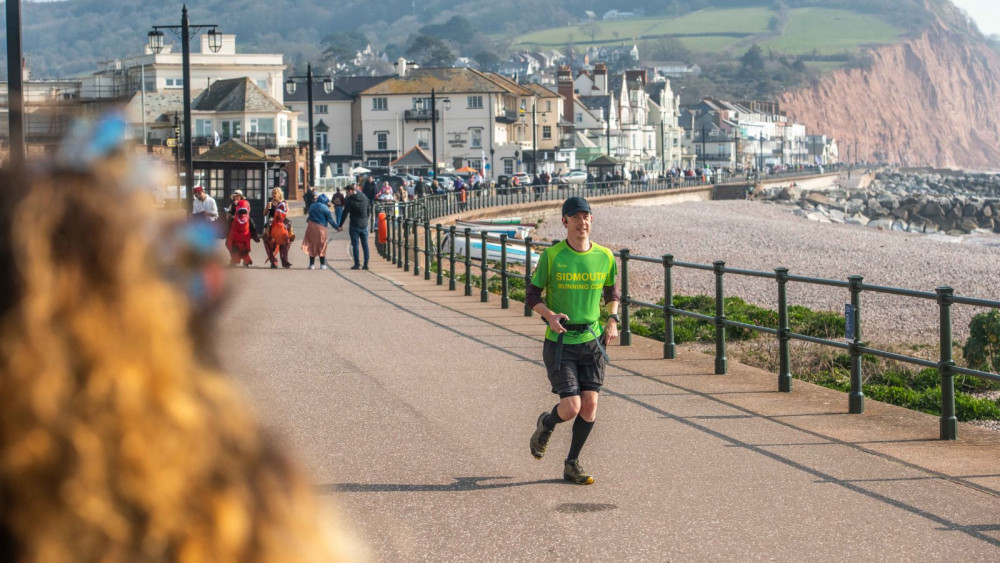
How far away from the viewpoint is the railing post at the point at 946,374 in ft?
29.8

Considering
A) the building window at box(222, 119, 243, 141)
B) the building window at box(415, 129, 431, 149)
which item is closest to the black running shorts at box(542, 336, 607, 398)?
the building window at box(222, 119, 243, 141)

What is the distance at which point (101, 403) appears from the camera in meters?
1.07

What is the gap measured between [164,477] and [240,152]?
111ft

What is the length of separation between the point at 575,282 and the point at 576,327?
0.87 feet

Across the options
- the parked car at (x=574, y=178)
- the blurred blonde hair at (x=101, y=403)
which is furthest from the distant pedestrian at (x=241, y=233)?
the parked car at (x=574, y=178)

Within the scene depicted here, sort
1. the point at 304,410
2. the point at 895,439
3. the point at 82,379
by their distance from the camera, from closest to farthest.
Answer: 1. the point at 82,379
2. the point at 895,439
3. the point at 304,410

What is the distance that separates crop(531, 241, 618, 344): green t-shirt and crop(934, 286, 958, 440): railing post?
8.89 ft

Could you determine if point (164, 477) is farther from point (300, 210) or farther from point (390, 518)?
point (300, 210)

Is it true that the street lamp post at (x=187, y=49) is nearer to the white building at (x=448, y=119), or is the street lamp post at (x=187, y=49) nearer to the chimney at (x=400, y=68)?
the white building at (x=448, y=119)

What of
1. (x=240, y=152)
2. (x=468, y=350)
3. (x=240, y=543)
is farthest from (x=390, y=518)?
(x=240, y=152)

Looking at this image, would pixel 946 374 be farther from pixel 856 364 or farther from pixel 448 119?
pixel 448 119

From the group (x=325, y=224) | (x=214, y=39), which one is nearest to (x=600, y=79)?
(x=214, y=39)

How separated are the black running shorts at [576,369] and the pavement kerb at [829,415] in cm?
222

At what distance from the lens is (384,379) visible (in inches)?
466
